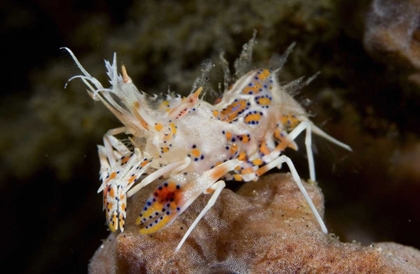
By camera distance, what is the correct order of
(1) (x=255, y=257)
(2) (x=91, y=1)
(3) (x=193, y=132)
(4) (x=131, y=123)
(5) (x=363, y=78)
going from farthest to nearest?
(2) (x=91, y=1), (5) (x=363, y=78), (3) (x=193, y=132), (4) (x=131, y=123), (1) (x=255, y=257)

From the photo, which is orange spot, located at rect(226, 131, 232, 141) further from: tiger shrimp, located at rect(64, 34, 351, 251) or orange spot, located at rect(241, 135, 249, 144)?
orange spot, located at rect(241, 135, 249, 144)

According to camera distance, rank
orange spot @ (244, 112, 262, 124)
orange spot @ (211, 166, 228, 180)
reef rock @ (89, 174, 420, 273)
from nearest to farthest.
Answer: reef rock @ (89, 174, 420, 273) → orange spot @ (211, 166, 228, 180) → orange spot @ (244, 112, 262, 124)

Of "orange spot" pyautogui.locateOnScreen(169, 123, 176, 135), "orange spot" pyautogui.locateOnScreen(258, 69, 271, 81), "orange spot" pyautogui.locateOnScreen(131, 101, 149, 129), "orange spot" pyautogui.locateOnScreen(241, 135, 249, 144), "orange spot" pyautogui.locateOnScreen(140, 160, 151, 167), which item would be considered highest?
"orange spot" pyautogui.locateOnScreen(131, 101, 149, 129)

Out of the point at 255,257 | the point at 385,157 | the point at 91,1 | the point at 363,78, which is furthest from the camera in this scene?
the point at 91,1

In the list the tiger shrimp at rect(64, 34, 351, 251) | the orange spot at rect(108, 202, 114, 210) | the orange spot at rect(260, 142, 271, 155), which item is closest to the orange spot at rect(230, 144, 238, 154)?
the tiger shrimp at rect(64, 34, 351, 251)

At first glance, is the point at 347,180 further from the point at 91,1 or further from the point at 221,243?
the point at 91,1

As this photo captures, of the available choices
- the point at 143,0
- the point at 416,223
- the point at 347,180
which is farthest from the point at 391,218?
the point at 143,0

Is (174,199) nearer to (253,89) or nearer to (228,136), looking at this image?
(228,136)
